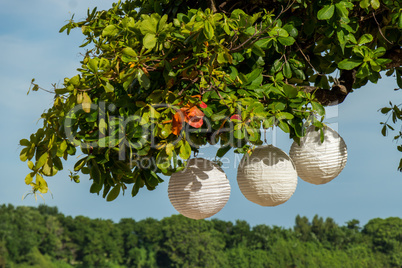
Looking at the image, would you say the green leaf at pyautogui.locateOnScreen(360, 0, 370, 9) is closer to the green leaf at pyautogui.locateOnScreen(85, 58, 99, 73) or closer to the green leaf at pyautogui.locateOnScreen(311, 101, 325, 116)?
→ the green leaf at pyautogui.locateOnScreen(311, 101, 325, 116)

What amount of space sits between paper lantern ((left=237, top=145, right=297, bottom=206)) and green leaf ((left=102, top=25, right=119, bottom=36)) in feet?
2.84

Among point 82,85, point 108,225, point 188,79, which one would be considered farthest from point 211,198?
point 108,225

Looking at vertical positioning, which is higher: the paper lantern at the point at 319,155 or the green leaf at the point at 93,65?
the green leaf at the point at 93,65

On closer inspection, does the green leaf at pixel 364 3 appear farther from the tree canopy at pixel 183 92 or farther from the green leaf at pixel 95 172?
the green leaf at pixel 95 172

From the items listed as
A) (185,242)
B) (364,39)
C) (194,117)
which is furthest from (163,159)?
(185,242)

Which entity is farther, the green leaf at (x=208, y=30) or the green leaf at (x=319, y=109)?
the green leaf at (x=319, y=109)

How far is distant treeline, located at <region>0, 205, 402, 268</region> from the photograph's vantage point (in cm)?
3144

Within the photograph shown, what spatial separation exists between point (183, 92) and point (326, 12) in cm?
71

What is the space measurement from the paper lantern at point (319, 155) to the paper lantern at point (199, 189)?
41 cm

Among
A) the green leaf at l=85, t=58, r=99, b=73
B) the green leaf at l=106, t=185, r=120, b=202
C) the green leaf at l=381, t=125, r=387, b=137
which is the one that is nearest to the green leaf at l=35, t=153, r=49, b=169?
the green leaf at l=106, t=185, r=120, b=202

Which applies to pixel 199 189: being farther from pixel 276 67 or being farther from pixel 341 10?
pixel 341 10

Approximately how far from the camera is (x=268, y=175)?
236cm

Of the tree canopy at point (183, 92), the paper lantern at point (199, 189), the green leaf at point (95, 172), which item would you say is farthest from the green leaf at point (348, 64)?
the green leaf at point (95, 172)

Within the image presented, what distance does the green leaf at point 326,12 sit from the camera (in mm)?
2193
